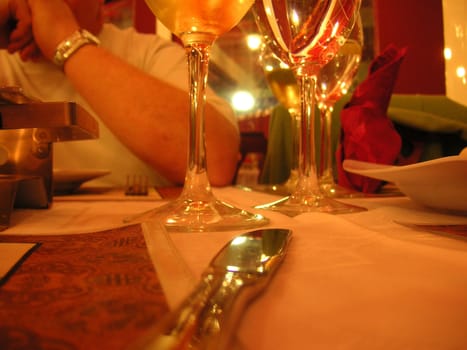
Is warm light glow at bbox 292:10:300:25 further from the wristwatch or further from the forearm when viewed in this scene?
the wristwatch

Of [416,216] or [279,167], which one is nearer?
[416,216]

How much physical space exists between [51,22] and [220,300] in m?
0.94

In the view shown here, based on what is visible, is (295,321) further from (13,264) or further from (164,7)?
(164,7)

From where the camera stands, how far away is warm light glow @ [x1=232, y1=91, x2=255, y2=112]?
4895 mm

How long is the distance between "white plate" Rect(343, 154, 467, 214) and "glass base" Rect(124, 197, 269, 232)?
159mm

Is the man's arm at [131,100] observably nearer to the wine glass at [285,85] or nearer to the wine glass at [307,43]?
the wine glass at [285,85]

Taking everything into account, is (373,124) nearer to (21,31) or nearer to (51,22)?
(51,22)

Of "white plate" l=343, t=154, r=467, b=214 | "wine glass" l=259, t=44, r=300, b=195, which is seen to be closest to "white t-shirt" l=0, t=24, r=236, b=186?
"wine glass" l=259, t=44, r=300, b=195

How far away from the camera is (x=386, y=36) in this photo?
374 cm

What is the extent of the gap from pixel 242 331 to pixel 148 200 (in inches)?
18.6

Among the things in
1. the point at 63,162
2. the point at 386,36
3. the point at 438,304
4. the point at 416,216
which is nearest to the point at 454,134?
the point at 416,216

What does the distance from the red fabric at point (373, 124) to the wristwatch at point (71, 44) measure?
0.63 meters

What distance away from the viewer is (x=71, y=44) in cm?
90

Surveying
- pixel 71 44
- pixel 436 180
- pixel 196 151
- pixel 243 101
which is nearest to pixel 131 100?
pixel 71 44
